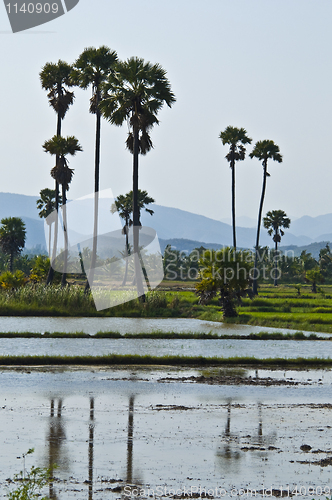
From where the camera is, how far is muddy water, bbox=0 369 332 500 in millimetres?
8125

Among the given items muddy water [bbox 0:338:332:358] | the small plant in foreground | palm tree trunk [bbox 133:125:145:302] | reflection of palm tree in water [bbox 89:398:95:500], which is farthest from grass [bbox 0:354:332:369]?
palm tree trunk [bbox 133:125:145:302]

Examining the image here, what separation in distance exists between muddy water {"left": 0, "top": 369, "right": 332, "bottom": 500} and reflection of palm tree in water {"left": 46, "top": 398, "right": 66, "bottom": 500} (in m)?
0.02

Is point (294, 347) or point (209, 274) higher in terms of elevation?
point (209, 274)

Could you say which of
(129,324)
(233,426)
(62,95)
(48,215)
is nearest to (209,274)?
(129,324)

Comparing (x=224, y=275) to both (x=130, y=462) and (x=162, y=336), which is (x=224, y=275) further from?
(x=130, y=462)

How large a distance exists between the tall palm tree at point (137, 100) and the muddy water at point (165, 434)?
84.9 ft

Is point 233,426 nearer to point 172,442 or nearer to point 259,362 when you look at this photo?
point 172,442

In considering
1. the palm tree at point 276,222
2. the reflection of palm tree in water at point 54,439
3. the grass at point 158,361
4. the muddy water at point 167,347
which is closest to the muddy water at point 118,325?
the muddy water at point 167,347

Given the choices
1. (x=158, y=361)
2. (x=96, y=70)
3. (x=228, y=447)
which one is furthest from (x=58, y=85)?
(x=228, y=447)

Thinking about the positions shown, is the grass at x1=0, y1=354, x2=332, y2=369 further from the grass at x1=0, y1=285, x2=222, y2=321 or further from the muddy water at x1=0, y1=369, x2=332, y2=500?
the grass at x1=0, y1=285, x2=222, y2=321

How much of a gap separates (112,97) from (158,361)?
2643 centimetres

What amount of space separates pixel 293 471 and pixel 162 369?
10.8m

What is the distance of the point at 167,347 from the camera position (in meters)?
24.1

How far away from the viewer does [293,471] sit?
866cm
